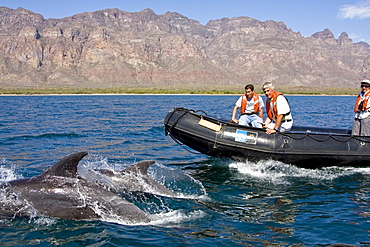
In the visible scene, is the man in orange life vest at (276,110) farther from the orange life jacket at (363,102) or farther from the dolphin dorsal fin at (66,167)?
the dolphin dorsal fin at (66,167)

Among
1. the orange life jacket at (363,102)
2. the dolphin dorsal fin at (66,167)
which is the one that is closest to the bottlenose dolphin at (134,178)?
the dolphin dorsal fin at (66,167)

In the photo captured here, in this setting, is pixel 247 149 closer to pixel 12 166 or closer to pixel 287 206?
pixel 287 206

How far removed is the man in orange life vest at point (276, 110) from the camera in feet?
39.0

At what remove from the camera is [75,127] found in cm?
2459

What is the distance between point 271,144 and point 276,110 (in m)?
1.10

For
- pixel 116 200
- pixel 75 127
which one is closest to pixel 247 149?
pixel 116 200

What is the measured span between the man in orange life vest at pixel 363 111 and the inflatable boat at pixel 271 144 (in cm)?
52

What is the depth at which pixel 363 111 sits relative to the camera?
12734mm

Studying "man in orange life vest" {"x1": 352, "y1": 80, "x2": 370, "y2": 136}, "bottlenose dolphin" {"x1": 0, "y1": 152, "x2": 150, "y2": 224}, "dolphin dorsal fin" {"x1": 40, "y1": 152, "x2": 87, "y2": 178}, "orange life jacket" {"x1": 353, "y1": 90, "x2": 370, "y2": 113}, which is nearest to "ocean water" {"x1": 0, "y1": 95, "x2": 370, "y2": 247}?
"bottlenose dolphin" {"x1": 0, "y1": 152, "x2": 150, "y2": 224}

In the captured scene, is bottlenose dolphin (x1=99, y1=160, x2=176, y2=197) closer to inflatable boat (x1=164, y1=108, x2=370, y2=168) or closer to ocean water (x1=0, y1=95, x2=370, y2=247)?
ocean water (x1=0, y1=95, x2=370, y2=247)

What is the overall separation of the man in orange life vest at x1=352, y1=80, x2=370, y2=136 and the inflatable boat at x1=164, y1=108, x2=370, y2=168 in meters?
0.52

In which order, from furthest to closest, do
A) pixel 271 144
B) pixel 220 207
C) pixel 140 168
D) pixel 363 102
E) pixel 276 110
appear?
pixel 363 102 < pixel 276 110 < pixel 271 144 < pixel 220 207 < pixel 140 168

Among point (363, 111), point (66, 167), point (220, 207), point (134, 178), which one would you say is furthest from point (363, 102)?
point (66, 167)

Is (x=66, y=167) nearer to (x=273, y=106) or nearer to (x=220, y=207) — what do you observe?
(x=220, y=207)
